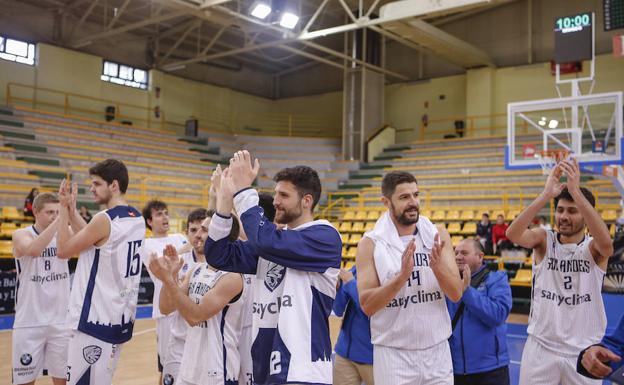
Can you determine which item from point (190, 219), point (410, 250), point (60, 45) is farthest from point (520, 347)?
point (60, 45)

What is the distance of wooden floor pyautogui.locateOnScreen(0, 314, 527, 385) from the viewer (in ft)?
Answer: 24.5

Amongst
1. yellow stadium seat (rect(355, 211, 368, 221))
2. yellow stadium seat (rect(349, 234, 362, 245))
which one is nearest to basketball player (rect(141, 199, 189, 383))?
yellow stadium seat (rect(349, 234, 362, 245))

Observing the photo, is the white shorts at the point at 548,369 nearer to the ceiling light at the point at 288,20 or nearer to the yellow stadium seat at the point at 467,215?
the yellow stadium seat at the point at 467,215

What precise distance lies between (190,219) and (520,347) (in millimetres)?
6679

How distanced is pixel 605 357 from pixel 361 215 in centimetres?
1644

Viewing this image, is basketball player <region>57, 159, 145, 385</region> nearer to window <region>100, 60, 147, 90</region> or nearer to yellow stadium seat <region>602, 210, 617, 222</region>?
yellow stadium seat <region>602, 210, 617, 222</region>

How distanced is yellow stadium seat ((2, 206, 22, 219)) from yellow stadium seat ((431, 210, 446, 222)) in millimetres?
10922

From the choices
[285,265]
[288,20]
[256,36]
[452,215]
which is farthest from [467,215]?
[285,265]

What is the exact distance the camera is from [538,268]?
15.6 feet

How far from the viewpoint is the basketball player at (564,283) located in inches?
169

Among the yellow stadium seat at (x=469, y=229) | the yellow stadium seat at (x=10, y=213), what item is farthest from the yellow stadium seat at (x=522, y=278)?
the yellow stadium seat at (x=10, y=213)

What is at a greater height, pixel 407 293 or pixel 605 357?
pixel 407 293

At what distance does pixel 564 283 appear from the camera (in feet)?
14.9

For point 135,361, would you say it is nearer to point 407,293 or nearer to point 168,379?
point 168,379
